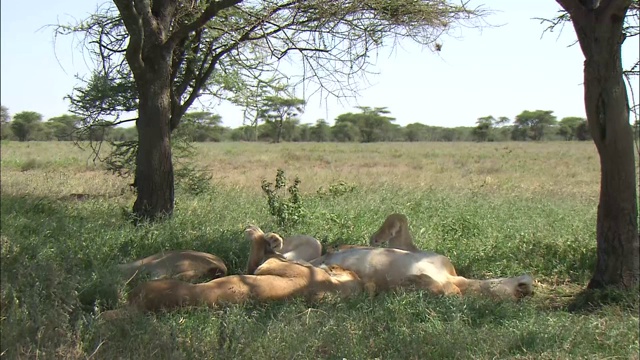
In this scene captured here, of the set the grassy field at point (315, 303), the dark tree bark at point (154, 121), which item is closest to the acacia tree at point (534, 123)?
the grassy field at point (315, 303)

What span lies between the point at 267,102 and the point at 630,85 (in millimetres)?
7486

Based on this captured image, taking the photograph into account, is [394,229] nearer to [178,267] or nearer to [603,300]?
[603,300]

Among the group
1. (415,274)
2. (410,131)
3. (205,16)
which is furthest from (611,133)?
(410,131)

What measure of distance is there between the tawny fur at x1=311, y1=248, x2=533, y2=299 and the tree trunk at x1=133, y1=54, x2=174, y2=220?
127 inches

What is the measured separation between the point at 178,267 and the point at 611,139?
3663mm

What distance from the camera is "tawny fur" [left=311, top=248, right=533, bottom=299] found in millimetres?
4844

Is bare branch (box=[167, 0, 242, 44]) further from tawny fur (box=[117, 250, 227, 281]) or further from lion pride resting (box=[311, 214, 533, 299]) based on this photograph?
lion pride resting (box=[311, 214, 533, 299])

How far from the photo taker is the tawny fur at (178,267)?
4.98 metres

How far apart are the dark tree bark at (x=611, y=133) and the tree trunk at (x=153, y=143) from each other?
A: 4.89 metres

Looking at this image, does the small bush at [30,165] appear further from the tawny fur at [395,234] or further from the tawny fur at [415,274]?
the tawny fur at [415,274]

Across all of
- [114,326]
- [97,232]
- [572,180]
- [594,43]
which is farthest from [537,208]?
[572,180]

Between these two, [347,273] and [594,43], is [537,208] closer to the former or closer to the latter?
[594,43]

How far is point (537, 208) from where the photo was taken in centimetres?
970

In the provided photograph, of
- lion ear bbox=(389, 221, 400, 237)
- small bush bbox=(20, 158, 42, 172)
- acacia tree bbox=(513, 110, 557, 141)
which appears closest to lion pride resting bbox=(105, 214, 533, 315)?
lion ear bbox=(389, 221, 400, 237)
